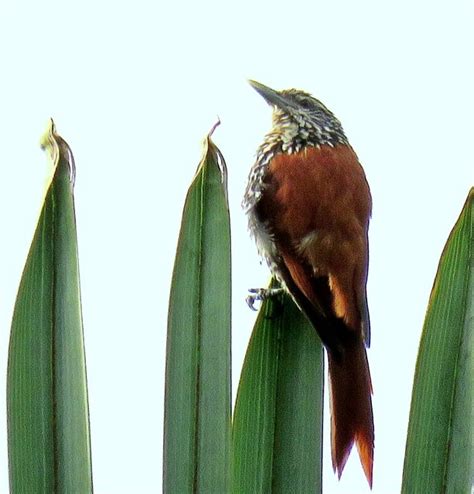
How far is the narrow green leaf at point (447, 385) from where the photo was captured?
1689mm

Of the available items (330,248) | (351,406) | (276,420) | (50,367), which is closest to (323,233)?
(330,248)

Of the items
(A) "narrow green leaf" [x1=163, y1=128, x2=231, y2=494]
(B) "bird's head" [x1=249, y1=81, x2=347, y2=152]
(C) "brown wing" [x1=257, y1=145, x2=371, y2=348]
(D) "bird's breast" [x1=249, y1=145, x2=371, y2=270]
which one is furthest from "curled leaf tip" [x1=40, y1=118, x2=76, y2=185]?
(B) "bird's head" [x1=249, y1=81, x2=347, y2=152]

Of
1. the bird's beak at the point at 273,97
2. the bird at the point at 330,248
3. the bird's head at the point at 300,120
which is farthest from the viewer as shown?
the bird's beak at the point at 273,97

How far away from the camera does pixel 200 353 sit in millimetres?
1712

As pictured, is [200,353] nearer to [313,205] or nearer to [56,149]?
[56,149]

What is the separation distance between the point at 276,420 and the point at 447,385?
1.07 ft

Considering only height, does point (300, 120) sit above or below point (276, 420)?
above

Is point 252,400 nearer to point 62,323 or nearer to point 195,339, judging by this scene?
point 195,339

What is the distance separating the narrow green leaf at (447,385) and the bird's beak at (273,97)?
244 centimetres

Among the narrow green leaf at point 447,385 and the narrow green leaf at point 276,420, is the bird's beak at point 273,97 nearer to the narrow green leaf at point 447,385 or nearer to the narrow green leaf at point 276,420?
the narrow green leaf at point 276,420

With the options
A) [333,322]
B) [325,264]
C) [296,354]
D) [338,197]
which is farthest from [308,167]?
[296,354]

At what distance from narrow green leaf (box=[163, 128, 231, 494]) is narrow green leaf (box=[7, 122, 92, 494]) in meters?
0.16

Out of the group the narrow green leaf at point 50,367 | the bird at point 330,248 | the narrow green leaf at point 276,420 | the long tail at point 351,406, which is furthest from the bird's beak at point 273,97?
the narrow green leaf at point 50,367

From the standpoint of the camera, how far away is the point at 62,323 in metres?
1.68
